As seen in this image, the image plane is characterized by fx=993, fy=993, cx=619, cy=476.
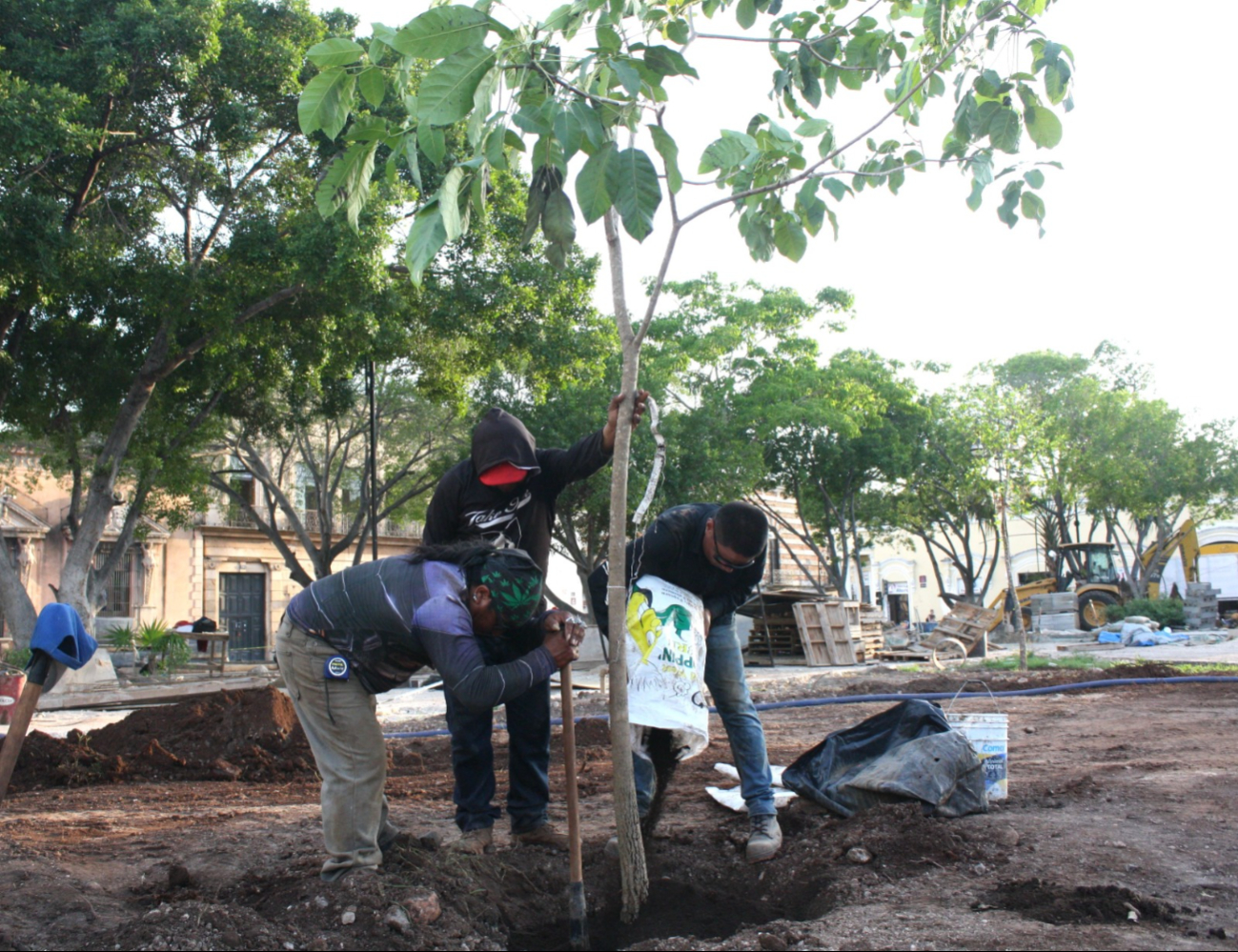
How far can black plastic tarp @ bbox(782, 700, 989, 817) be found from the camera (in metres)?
4.20

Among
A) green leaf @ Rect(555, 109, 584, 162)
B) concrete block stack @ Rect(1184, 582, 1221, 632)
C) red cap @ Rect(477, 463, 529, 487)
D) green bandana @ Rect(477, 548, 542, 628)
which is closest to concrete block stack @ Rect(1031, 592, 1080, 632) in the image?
concrete block stack @ Rect(1184, 582, 1221, 632)

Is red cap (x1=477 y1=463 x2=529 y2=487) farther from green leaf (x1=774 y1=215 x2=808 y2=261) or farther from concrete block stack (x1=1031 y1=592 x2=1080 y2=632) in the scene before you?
concrete block stack (x1=1031 y1=592 x2=1080 y2=632)

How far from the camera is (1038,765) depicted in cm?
575

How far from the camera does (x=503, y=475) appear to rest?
3949 mm

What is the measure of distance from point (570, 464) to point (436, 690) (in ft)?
38.6

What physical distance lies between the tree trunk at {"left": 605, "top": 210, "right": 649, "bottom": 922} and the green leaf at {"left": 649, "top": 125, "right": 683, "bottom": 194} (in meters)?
0.82

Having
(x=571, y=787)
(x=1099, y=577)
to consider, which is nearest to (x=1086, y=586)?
(x=1099, y=577)

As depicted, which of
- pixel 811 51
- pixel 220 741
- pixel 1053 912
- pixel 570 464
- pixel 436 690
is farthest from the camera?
pixel 436 690

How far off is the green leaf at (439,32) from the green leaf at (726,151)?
3.02 ft

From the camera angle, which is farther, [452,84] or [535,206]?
[535,206]

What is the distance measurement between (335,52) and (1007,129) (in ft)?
6.51

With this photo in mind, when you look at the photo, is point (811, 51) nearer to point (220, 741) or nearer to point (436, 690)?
point (220, 741)

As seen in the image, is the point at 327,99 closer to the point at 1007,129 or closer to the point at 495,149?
the point at 495,149

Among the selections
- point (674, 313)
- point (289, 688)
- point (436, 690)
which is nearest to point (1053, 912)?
point (289, 688)
